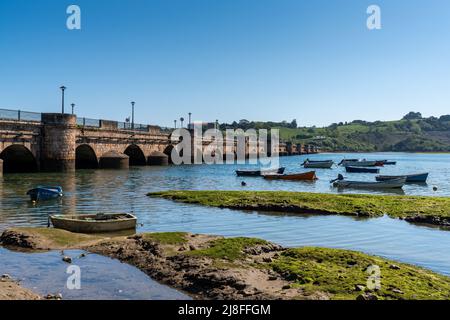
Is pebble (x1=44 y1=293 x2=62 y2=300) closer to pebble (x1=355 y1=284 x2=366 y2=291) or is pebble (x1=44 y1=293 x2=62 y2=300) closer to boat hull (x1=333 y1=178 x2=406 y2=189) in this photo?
pebble (x1=355 y1=284 x2=366 y2=291)

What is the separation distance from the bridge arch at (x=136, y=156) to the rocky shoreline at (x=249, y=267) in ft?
230

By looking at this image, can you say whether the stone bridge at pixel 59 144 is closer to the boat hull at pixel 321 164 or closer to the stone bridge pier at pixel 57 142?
the stone bridge pier at pixel 57 142

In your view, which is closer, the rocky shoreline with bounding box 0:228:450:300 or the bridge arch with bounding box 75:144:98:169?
the rocky shoreline with bounding box 0:228:450:300

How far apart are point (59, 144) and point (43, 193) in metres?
26.5

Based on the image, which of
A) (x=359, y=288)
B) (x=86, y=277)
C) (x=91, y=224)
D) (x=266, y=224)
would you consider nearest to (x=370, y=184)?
(x=266, y=224)

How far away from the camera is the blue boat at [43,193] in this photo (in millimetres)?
36062

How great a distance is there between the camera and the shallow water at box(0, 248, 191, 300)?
47.8 ft

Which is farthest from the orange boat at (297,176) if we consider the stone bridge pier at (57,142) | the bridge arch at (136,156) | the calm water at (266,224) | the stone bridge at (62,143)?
the calm water at (266,224)

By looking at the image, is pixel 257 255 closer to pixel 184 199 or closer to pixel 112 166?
pixel 184 199

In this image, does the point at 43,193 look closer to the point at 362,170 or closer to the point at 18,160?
the point at 18,160

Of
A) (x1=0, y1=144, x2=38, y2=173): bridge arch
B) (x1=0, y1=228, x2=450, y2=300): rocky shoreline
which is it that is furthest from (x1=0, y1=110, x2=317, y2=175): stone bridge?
(x1=0, y1=228, x2=450, y2=300): rocky shoreline
